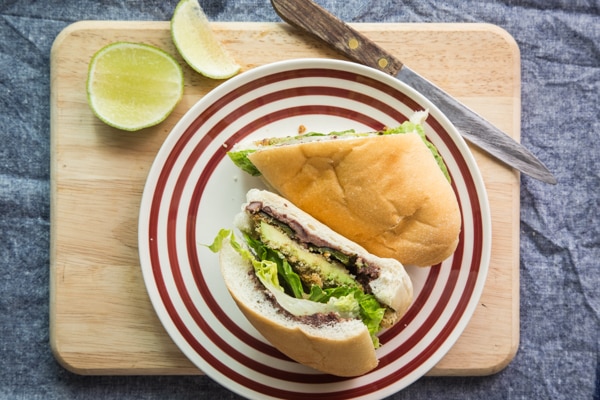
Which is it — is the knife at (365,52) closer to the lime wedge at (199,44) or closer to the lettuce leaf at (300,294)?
the lime wedge at (199,44)

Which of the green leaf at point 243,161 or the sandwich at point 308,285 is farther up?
the green leaf at point 243,161

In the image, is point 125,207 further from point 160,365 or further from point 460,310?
point 460,310

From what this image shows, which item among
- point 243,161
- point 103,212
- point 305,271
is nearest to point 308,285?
point 305,271

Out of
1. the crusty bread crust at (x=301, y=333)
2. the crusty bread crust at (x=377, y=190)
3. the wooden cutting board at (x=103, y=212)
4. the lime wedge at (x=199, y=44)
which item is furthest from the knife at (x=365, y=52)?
the crusty bread crust at (x=301, y=333)

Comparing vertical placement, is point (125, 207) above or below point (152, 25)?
below

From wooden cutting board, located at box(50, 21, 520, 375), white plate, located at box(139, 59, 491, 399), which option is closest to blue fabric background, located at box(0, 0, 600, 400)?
wooden cutting board, located at box(50, 21, 520, 375)

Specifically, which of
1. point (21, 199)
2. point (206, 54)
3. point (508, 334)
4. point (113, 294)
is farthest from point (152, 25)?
point (508, 334)
